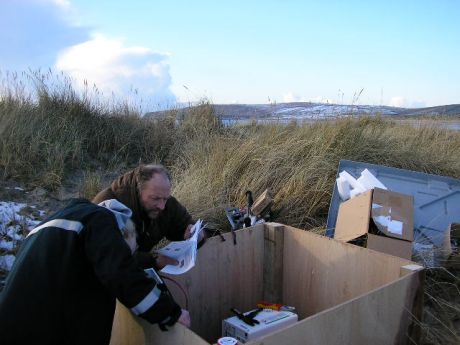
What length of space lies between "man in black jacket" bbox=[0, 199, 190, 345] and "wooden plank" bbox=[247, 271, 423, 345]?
47 centimetres

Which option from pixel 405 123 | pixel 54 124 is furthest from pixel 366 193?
pixel 405 123

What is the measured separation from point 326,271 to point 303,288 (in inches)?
10.4

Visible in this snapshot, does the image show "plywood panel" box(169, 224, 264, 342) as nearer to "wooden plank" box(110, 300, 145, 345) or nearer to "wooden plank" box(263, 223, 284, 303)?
"wooden plank" box(263, 223, 284, 303)

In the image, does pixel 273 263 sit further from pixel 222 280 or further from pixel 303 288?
pixel 222 280

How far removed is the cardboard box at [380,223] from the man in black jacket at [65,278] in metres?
1.98

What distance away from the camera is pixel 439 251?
11.7 ft

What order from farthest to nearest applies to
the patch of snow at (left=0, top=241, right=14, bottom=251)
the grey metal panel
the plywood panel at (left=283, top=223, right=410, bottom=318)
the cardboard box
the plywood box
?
the grey metal panel → the patch of snow at (left=0, top=241, right=14, bottom=251) → the cardboard box → the plywood panel at (left=283, top=223, right=410, bottom=318) → the plywood box

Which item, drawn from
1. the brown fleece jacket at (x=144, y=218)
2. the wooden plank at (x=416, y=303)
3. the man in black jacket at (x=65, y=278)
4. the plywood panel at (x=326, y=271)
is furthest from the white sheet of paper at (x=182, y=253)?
the wooden plank at (x=416, y=303)

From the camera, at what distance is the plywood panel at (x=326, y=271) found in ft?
7.92

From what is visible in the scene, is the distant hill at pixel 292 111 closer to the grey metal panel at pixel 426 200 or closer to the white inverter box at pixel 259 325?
the grey metal panel at pixel 426 200

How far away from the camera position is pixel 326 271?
8.80 feet

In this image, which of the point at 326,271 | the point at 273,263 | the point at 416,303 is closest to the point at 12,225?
the point at 273,263

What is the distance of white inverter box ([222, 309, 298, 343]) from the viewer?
223cm

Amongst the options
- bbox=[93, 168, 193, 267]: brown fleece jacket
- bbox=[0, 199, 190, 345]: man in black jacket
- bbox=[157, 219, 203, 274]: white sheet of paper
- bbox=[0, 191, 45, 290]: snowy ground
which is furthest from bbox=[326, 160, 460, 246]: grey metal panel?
bbox=[0, 191, 45, 290]: snowy ground
